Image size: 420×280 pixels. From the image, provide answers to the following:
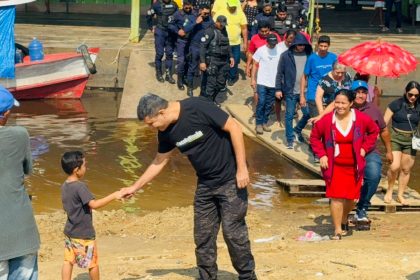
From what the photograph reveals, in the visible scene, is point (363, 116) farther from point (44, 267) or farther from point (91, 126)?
point (91, 126)

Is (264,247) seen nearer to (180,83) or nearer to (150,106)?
(150,106)

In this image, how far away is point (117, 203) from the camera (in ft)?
37.7

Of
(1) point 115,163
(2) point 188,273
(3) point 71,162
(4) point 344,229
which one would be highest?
(3) point 71,162

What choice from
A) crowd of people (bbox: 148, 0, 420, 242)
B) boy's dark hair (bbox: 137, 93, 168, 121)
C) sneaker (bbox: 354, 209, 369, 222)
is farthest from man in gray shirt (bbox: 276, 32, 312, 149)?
boy's dark hair (bbox: 137, 93, 168, 121)

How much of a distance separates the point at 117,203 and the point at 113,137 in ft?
13.5

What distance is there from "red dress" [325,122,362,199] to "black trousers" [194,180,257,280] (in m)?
2.18

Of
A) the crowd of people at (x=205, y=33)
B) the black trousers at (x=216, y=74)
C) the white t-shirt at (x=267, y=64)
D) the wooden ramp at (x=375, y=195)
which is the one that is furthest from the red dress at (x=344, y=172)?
the black trousers at (x=216, y=74)

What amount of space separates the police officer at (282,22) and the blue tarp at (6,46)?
17.2 ft

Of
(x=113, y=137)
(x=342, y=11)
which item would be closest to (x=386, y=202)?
(x=113, y=137)

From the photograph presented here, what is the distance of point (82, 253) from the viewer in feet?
24.8

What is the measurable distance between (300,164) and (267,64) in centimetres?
194

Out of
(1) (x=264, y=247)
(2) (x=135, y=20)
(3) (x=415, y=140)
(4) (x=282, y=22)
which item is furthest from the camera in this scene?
(2) (x=135, y=20)

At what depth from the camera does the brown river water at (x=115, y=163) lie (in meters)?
11.8

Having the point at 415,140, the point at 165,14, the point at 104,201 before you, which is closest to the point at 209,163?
the point at 104,201
